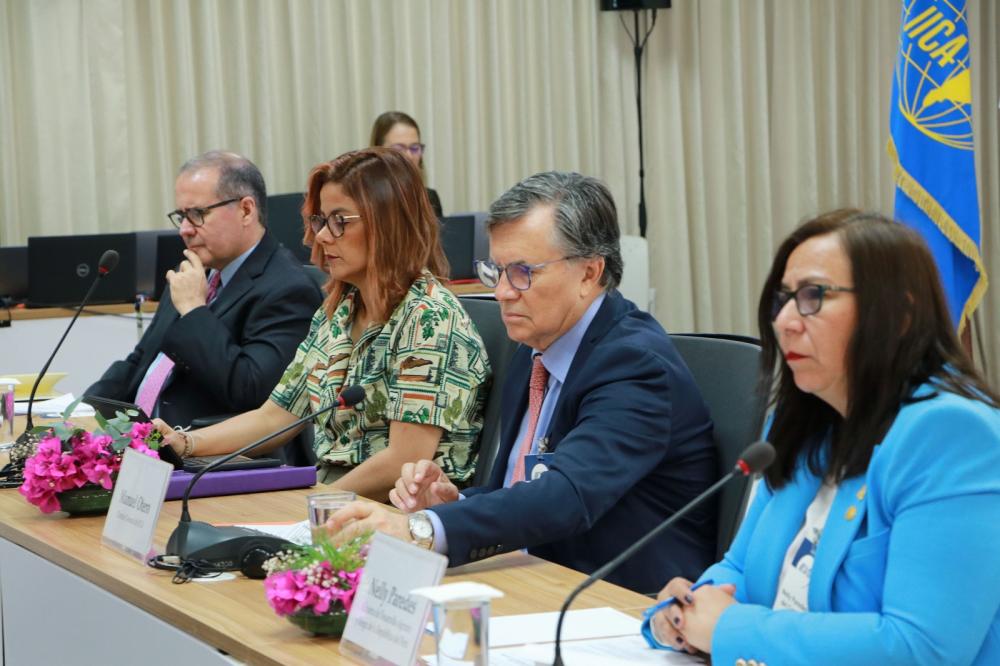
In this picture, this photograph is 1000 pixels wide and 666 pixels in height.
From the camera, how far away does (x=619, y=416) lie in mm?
2066

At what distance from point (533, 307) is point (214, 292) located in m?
1.63

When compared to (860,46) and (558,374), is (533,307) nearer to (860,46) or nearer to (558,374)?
(558,374)

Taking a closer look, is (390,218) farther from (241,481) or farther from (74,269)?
(74,269)

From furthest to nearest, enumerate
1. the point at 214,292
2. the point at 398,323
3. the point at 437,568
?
the point at 214,292 < the point at 398,323 < the point at 437,568

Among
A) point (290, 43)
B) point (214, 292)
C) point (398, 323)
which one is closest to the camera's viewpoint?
point (398, 323)

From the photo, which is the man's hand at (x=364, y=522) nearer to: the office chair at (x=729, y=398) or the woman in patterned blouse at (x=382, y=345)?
the office chair at (x=729, y=398)

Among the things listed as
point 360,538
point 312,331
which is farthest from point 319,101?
point 360,538

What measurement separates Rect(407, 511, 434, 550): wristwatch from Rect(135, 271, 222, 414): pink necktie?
1681 mm

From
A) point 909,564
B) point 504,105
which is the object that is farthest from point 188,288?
point 504,105

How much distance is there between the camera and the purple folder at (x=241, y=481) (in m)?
2.49

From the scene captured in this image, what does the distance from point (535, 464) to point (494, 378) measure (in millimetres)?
585

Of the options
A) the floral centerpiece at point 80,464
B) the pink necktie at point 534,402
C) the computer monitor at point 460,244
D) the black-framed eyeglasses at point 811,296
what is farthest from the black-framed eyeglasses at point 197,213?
the black-framed eyeglasses at point 811,296

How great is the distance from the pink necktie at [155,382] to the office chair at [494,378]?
1.02m

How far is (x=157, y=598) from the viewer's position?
181 centimetres
